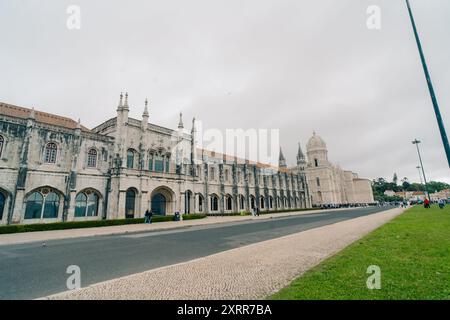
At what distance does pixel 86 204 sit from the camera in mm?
23906

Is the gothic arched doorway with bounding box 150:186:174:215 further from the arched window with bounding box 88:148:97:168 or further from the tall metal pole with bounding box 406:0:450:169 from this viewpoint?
the tall metal pole with bounding box 406:0:450:169

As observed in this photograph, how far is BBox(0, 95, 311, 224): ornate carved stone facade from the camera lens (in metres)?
20.1

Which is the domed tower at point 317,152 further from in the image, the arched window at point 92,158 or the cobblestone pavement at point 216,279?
the cobblestone pavement at point 216,279

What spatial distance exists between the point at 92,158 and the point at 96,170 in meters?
1.45

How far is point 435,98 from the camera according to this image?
784 centimetres

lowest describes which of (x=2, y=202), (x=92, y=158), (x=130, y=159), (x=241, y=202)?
(x=241, y=202)

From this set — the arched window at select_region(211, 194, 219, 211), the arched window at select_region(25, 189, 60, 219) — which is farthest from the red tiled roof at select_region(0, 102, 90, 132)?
the arched window at select_region(211, 194, 219, 211)

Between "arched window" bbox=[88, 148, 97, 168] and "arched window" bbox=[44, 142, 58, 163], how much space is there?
310 cm

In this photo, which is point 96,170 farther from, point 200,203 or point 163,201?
point 200,203

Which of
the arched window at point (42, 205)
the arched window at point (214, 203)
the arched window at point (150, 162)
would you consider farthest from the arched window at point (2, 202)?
the arched window at point (214, 203)

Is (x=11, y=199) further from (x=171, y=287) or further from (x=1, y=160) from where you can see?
(x=171, y=287)

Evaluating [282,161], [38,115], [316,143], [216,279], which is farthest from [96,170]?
[316,143]

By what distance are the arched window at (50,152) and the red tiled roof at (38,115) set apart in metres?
2.37

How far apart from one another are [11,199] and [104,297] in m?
22.0
